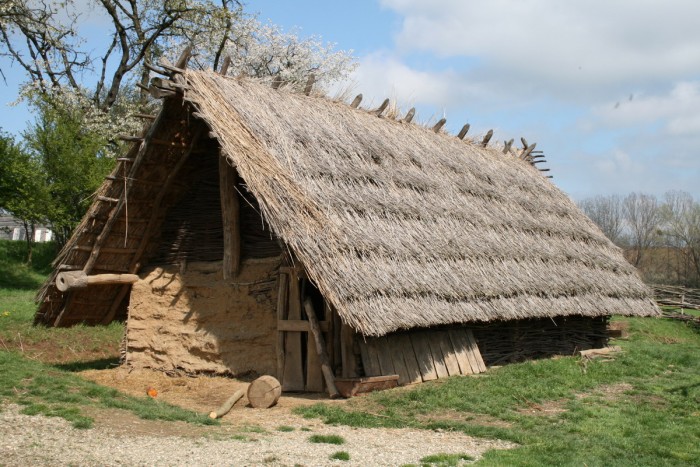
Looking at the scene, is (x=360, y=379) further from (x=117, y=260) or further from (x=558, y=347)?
(x=558, y=347)

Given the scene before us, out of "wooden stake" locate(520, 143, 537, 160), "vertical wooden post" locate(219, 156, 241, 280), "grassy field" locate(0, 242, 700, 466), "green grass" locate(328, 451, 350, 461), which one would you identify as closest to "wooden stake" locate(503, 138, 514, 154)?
"wooden stake" locate(520, 143, 537, 160)

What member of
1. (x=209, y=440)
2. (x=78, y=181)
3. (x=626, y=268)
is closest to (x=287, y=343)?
(x=209, y=440)

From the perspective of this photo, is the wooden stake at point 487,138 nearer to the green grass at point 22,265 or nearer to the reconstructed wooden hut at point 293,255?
the reconstructed wooden hut at point 293,255

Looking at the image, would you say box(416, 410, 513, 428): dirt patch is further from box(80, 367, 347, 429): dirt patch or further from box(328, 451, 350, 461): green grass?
box(328, 451, 350, 461): green grass

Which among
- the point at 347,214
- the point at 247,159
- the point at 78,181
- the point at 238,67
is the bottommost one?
the point at 347,214

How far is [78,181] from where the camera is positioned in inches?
969

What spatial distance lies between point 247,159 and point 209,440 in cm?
441

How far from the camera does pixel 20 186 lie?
79.5 feet

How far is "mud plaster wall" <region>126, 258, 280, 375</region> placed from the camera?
38.3 feet

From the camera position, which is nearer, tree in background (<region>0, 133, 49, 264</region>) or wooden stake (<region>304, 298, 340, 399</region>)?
wooden stake (<region>304, 298, 340, 399</region>)

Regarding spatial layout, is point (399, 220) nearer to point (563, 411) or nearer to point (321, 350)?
point (321, 350)

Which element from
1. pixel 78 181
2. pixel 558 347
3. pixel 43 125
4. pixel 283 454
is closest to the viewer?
pixel 283 454

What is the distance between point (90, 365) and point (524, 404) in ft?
25.8

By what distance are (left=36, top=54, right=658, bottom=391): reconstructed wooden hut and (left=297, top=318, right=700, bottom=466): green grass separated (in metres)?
0.99
